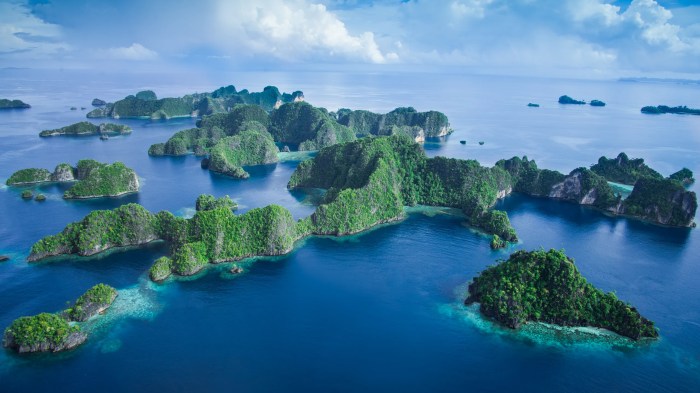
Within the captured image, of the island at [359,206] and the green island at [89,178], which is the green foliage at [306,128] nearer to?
the island at [359,206]

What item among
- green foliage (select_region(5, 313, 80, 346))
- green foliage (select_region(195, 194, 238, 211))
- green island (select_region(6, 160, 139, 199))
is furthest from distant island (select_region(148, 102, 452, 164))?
green foliage (select_region(5, 313, 80, 346))

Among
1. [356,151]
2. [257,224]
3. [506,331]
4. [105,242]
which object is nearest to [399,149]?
[356,151]

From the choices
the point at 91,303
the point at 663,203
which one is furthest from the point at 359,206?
the point at 663,203

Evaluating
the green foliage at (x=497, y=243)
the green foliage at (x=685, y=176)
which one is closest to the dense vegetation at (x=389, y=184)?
the green foliage at (x=497, y=243)

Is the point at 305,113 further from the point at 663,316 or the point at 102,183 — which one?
the point at 663,316

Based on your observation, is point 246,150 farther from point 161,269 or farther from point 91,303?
point 91,303

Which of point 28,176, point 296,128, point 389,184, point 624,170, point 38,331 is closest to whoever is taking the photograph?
point 38,331
